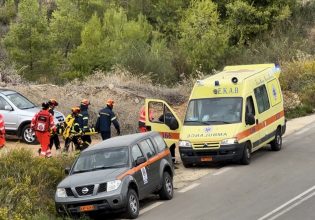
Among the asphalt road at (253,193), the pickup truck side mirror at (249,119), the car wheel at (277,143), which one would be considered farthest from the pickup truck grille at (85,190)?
the car wheel at (277,143)

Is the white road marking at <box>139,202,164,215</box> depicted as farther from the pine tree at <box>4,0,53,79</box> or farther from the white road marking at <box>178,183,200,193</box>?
the pine tree at <box>4,0,53,79</box>

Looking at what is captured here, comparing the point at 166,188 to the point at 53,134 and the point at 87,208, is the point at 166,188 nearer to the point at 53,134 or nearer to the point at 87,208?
the point at 87,208

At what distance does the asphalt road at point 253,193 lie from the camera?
46.1ft

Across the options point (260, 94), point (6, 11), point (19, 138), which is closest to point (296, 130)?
point (260, 94)

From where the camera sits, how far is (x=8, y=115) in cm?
2328

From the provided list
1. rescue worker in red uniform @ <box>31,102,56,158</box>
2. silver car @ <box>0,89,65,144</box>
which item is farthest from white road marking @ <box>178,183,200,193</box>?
silver car @ <box>0,89,65,144</box>

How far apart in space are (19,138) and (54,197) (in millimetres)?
8968

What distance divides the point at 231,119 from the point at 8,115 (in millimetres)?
8079

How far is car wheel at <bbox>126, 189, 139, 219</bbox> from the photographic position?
46.1 feet

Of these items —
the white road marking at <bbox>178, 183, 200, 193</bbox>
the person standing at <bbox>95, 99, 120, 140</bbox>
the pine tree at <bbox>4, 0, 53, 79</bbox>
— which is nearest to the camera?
the white road marking at <bbox>178, 183, 200, 193</bbox>

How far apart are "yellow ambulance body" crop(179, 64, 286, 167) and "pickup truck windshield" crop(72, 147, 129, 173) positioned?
423 cm

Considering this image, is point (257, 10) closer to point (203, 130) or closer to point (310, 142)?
point (310, 142)

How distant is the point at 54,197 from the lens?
49.0 ft

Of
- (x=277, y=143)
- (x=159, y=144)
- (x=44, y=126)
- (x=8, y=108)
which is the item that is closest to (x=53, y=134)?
(x=44, y=126)
